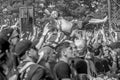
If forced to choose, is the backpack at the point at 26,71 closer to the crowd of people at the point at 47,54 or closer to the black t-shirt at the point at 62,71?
the crowd of people at the point at 47,54

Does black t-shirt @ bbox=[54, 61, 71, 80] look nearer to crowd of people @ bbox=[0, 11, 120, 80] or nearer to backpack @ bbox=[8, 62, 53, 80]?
crowd of people @ bbox=[0, 11, 120, 80]

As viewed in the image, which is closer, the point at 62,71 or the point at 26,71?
the point at 62,71

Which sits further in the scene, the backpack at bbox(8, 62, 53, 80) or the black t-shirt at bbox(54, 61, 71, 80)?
the black t-shirt at bbox(54, 61, 71, 80)

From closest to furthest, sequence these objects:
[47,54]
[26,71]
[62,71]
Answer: [62,71] < [26,71] < [47,54]

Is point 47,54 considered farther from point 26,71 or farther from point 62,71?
point 62,71

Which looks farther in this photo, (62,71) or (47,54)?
(47,54)

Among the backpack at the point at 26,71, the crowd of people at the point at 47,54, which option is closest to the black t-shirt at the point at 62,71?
the crowd of people at the point at 47,54

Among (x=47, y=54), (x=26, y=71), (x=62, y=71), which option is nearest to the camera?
(x=62, y=71)

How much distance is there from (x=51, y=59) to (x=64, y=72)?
1.15 meters

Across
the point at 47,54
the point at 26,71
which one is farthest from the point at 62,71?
the point at 47,54

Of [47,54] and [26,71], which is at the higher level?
[26,71]

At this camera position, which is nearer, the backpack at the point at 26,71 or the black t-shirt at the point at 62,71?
the backpack at the point at 26,71

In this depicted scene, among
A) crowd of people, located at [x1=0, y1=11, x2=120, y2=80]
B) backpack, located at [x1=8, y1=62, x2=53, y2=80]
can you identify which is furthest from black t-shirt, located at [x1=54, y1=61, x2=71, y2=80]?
backpack, located at [x1=8, y1=62, x2=53, y2=80]

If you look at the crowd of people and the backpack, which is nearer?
the backpack
